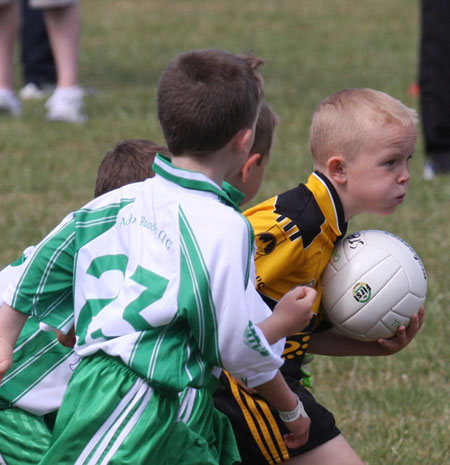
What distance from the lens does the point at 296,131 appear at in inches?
340

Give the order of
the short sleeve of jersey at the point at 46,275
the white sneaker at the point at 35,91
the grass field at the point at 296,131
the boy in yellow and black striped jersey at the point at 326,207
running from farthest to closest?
the white sneaker at the point at 35,91
the grass field at the point at 296,131
the boy in yellow and black striped jersey at the point at 326,207
the short sleeve of jersey at the point at 46,275

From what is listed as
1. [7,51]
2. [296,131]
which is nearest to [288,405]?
[296,131]

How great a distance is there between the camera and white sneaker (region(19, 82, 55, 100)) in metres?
9.72

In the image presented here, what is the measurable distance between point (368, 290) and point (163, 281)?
37.0 inches

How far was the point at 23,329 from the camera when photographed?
310 centimetres

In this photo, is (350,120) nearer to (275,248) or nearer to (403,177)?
(403,177)

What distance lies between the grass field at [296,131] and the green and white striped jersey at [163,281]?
4.65 ft

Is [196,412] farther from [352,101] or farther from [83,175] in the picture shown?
[83,175]

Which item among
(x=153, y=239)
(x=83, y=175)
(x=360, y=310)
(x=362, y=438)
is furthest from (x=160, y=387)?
(x=83, y=175)

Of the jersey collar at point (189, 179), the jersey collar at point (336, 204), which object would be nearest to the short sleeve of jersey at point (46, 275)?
the jersey collar at point (189, 179)

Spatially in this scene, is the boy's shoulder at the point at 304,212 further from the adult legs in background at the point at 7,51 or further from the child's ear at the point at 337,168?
the adult legs in background at the point at 7,51

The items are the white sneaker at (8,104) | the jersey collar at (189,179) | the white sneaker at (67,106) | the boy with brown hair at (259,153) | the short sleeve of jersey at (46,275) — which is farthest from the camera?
the white sneaker at (8,104)

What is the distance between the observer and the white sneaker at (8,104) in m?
8.80

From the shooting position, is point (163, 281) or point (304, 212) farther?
point (304, 212)
